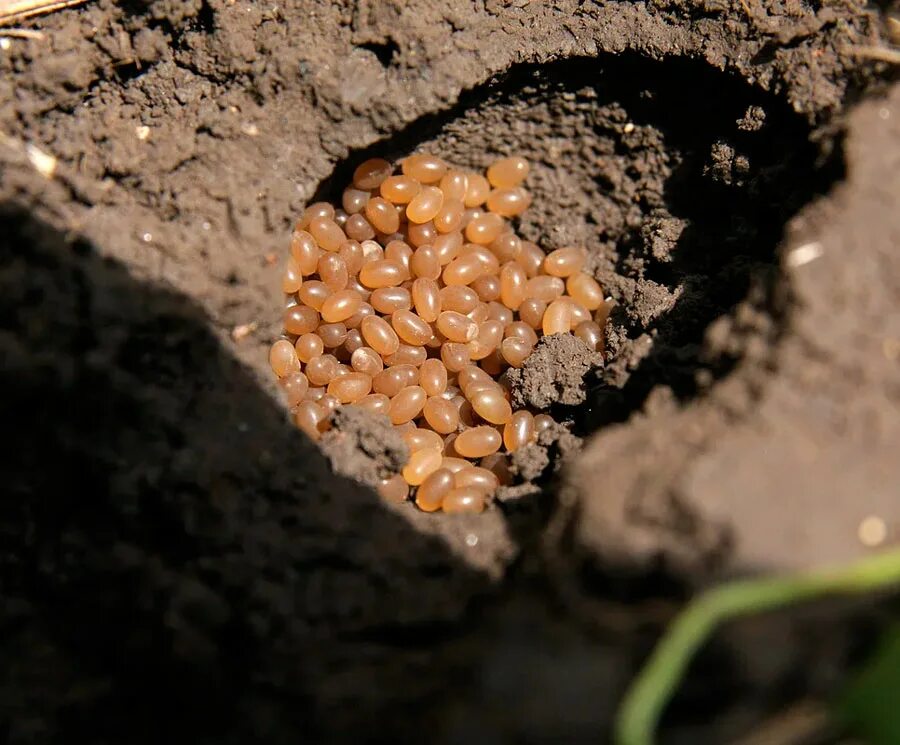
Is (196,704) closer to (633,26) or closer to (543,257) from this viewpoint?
(543,257)

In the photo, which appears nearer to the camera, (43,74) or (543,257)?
(43,74)

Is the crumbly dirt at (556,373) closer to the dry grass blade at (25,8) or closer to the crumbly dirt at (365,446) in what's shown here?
the crumbly dirt at (365,446)

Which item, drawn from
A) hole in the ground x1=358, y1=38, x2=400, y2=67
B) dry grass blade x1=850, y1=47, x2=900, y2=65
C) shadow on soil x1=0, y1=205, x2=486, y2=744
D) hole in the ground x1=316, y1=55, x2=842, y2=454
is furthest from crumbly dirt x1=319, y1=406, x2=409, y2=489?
dry grass blade x1=850, y1=47, x2=900, y2=65

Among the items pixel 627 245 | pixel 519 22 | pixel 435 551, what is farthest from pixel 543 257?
pixel 435 551

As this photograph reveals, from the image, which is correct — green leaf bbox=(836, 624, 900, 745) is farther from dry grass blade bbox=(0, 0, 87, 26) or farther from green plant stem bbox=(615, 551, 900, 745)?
dry grass blade bbox=(0, 0, 87, 26)

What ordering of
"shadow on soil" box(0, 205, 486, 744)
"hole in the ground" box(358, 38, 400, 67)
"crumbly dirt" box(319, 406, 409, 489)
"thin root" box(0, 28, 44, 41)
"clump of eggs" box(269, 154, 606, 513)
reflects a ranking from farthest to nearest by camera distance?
"clump of eggs" box(269, 154, 606, 513)
"hole in the ground" box(358, 38, 400, 67)
"crumbly dirt" box(319, 406, 409, 489)
"thin root" box(0, 28, 44, 41)
"shadow on soil" box(0, 205, 486, 744)

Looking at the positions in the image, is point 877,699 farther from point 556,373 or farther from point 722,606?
point 556,373

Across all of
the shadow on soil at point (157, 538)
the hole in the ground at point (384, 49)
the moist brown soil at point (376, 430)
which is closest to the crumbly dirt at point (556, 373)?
the moist brown soil at point (376, 430)
